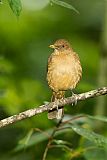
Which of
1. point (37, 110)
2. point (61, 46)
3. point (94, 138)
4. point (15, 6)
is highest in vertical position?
point (15, 6)

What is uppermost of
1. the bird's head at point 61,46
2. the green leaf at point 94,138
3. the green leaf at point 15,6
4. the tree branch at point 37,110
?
the green leaf at point 15,6

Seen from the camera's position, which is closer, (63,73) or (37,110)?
(37,110)

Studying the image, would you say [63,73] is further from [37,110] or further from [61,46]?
[37,110]

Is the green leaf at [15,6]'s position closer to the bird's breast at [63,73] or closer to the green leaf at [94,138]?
the green leaf at [94,138]

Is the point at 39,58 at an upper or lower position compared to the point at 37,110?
lower

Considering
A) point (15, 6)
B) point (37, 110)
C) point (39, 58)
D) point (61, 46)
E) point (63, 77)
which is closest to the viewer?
point (15, 6)

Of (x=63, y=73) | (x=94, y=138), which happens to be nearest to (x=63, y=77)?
(x=63, y=73)

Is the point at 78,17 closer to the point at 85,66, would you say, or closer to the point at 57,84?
the point at 85,66

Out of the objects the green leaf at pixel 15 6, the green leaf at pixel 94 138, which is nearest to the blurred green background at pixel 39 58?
the green leaf at pixel 94 138

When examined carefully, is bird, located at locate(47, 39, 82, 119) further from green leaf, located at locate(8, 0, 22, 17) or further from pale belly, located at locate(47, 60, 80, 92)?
green leaf, located at locate(8, 0, 22, 17)
